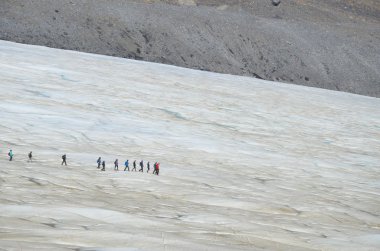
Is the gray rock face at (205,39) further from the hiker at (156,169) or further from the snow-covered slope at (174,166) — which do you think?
→ the hiker at (156,169)

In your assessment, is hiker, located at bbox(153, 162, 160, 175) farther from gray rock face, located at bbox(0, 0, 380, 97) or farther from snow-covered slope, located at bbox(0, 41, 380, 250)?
gray rock face, located at bbox(0, 0, 380, 97)

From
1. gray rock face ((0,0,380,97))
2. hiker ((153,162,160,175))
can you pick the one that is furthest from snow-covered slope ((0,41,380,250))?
gray rock face ((0,0,380,97))

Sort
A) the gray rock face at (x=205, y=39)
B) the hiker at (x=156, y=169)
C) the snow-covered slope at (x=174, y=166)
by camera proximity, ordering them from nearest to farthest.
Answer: the snow-covered slope at (x=174, y=166) → the hiker at (x=156, y=169) → the gray rock face at (x=205, y=39)

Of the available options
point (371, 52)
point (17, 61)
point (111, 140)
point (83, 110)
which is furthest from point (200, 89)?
point (371, 52)

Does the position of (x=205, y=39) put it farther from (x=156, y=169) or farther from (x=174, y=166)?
(x=156, y=169)

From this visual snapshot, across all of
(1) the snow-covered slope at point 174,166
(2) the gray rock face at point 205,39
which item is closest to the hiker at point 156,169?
(1) the snow-covered slope at point 174,166

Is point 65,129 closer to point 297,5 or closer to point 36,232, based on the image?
point 36,232
